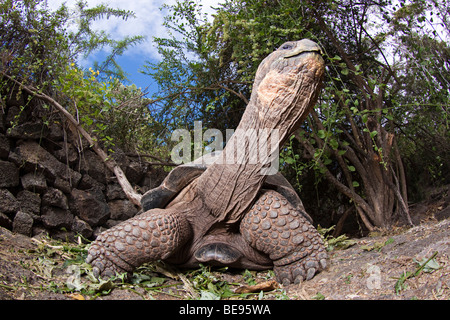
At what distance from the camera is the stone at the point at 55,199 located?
3838 millimetres

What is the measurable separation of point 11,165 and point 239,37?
2572 mm

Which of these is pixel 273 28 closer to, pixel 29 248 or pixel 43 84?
pixel 43 84

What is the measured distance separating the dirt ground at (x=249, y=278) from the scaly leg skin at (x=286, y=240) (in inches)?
3.5

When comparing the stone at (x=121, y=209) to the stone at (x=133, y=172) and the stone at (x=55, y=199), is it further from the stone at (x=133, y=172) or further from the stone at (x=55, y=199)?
the stone at (x=55, y=199)

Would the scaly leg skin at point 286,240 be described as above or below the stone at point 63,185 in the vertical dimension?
below

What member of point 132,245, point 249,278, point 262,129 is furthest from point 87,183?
point 262,129

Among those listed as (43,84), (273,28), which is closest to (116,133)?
(43,84)

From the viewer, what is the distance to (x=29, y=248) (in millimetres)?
2844

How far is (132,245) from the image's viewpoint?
7.48 ft

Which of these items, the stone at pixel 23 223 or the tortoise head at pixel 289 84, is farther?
the stone at pixel 23 223

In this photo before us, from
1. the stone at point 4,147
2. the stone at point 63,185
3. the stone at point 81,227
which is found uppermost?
the stone at point 4,147

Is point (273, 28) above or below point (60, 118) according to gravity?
above

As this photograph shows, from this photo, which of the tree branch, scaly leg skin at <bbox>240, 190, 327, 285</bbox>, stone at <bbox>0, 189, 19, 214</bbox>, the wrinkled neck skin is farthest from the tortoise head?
stone at <bbox>0, 189, 19, 214</bbox>

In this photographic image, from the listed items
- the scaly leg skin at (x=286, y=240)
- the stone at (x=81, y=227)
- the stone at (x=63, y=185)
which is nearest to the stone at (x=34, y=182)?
the stone at (x=63, y=185)
